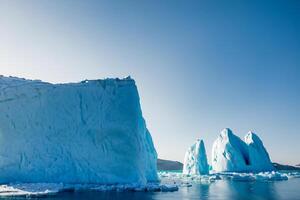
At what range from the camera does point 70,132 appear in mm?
24438

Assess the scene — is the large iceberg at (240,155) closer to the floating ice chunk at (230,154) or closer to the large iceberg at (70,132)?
the floating ice chunk at (230,154)

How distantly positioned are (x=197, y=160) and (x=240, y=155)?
558cm

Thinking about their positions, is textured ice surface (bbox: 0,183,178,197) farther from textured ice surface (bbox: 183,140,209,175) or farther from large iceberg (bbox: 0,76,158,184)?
textured ice surface (bbox: 183,140,209,175)

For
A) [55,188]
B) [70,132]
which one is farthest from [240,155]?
[55,188]

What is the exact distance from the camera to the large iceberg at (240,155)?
44066 millimetres

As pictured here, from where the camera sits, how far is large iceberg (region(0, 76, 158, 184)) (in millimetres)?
23375

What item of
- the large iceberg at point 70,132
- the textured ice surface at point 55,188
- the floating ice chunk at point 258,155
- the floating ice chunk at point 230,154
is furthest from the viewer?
the floating ice chunk at point 258,155

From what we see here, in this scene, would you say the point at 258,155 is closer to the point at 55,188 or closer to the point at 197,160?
the point at 197,160

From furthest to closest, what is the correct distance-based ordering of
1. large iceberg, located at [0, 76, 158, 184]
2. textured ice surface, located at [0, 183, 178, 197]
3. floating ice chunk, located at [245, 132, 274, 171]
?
floating ice chunk, located at [245, 132, 274, 171]
large iceberg, located at [0, 76, 158, 184]
textured ice surface, located at [0, 183, 178, 197]

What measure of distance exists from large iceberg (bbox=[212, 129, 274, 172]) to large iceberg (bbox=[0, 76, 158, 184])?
859 inches

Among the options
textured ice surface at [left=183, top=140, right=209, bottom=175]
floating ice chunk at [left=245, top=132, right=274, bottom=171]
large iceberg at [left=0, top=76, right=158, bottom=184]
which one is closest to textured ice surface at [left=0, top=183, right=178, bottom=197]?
large iceberg at [left=0, top=76, right=158, bottom=184]

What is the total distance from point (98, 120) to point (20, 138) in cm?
555

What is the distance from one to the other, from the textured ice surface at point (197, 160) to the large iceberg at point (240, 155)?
2.78 m

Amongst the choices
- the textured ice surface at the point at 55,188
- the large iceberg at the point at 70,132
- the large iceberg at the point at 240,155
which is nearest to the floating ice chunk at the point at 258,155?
the large iceberg at the point at 240,155
